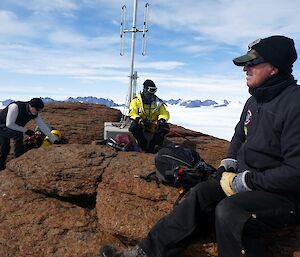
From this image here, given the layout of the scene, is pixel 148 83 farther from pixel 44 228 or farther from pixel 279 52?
pixel 279 52

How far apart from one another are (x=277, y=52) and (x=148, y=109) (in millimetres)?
7203

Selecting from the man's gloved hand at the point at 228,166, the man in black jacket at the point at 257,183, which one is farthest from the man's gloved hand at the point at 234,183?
the man's gloved hand at the point at 228,166

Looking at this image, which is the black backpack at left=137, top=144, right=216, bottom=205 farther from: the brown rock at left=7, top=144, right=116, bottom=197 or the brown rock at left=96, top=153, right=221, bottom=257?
the brown rock at left=7, top=144, right=116, bottom=197

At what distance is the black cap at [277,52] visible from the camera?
4488mm

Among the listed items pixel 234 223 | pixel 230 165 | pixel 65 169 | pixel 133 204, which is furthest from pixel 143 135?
pixel 234 223

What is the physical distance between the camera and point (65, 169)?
739 cm

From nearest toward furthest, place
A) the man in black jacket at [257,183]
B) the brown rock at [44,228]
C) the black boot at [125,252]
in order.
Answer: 1. the man in black jacket at [257,183]
2. the black boot at [125,252]
3. the brown rock at [44,228]

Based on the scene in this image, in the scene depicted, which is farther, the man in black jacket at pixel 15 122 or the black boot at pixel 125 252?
the man in black jacket at pixel 15 122

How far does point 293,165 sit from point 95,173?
413cm

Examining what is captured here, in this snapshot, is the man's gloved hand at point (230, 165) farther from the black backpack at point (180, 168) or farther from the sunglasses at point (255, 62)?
the sunglasses at point (255, 62)

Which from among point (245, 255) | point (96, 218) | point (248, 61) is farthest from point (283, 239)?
point (96, 218)

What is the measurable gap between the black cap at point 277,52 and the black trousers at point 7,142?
26.0 feet

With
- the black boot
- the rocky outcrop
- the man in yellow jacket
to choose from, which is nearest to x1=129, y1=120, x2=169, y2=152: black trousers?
the man in yellow jacket

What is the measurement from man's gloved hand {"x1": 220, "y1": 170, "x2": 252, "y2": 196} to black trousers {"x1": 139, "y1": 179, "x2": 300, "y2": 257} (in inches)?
3.7
